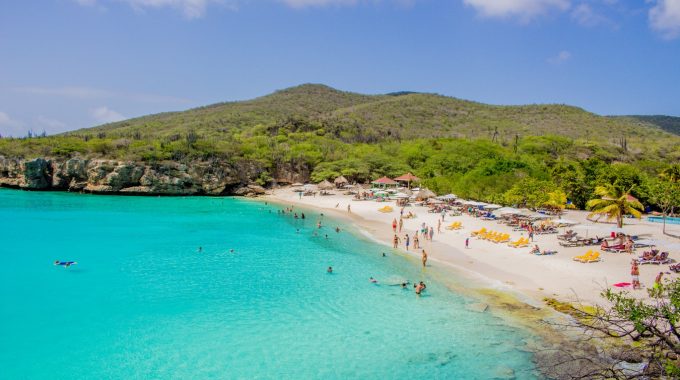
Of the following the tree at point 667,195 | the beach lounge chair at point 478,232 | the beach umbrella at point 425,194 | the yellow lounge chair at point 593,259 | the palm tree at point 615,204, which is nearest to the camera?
the yellow lounge chair at point 593,259

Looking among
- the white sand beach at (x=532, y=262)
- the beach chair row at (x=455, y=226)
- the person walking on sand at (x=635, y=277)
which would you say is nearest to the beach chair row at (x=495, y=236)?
the white sand beach at (x=532, y=262)

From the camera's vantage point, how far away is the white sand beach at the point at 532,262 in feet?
63.3

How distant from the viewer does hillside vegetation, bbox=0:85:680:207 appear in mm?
50438

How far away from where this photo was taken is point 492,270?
23.2 metres

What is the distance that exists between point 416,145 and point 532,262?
6345cm

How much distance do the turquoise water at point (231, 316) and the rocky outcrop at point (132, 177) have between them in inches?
1353

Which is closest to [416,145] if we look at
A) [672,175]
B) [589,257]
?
[672,175]

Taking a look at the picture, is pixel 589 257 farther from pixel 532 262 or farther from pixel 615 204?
pixel 615 204

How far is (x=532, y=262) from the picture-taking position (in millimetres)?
23688

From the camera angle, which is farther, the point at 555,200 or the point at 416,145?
the point at 416,145

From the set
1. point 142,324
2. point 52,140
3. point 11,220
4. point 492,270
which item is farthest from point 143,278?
point 52,140

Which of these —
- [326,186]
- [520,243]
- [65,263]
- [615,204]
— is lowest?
[65,263]

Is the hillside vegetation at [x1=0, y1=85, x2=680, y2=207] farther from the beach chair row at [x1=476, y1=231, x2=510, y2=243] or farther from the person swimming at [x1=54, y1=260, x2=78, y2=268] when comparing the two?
the person swimming at [x1=54, y1=260, x2=78, y2=268]

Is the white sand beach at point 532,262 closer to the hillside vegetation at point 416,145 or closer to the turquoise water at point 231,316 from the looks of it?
the turquoise water at point 231,316
